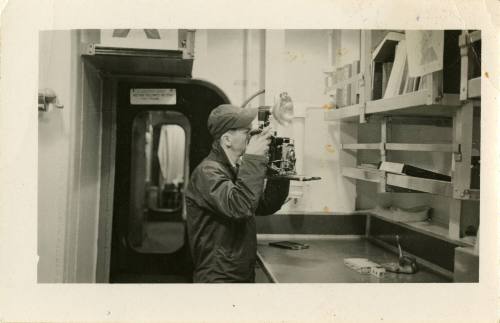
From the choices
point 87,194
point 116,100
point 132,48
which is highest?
point 132,48

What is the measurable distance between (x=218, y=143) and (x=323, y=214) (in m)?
0.70

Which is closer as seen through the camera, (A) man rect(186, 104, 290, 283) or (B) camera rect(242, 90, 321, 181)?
(A) man rect(186, 104, 290, 283)

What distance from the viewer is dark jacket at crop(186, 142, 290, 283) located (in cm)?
129

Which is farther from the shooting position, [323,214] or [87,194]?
[323,214]

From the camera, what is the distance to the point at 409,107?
4.22ft

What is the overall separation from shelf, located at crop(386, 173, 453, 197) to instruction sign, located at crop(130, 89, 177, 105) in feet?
2.89

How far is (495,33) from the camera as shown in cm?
114

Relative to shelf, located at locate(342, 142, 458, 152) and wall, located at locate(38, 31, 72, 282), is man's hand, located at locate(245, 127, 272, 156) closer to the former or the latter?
shelf, located at locate(342, 142, 458, 152)

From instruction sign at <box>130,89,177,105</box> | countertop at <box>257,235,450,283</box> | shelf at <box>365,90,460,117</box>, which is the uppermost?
instruction sign at <box>130,89,177,105</box>

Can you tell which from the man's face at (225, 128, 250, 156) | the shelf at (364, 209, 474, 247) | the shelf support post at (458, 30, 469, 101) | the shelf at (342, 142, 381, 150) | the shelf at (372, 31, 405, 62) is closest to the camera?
the shelf support post at (458, 30, 469, 101)

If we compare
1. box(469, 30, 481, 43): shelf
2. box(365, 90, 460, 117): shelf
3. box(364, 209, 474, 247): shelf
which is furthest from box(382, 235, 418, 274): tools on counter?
box(469, 30, 481, 43): shelf

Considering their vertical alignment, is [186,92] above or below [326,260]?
above
